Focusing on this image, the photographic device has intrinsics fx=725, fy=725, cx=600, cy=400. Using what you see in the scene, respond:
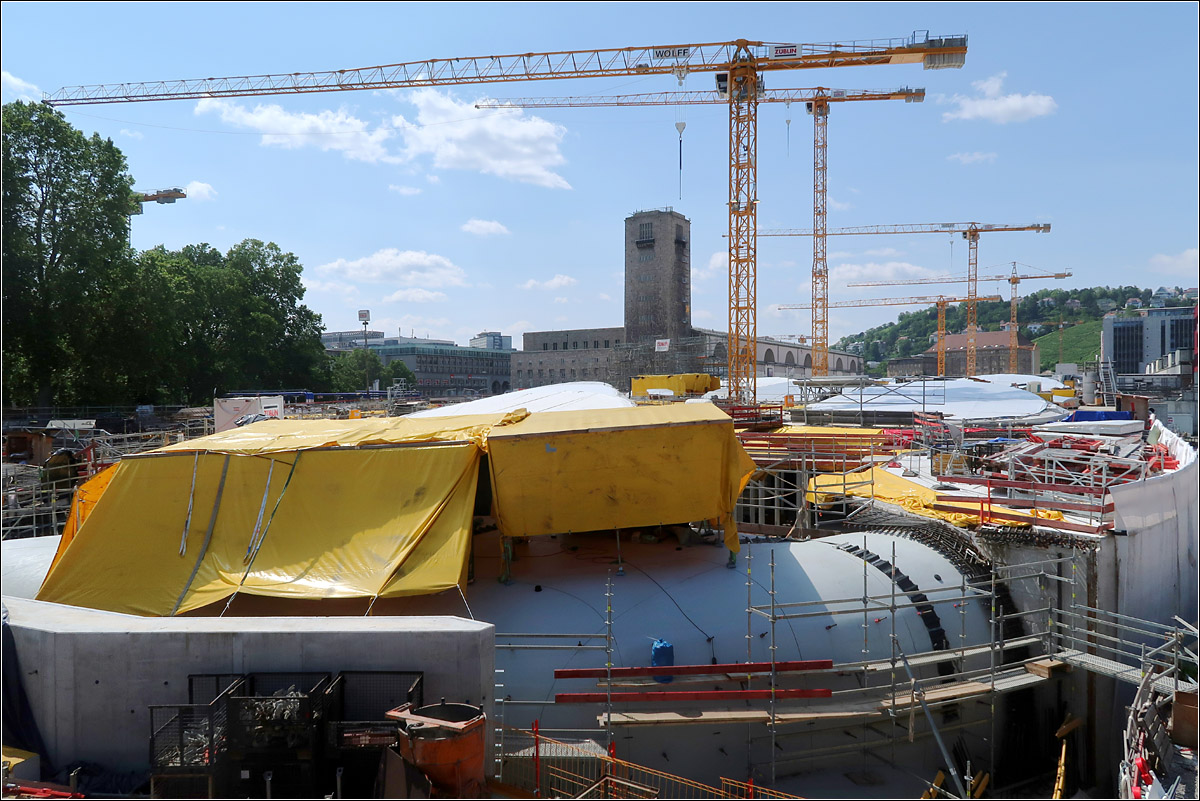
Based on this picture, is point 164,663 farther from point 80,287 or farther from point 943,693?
point 80,287

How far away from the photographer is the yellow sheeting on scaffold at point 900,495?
13875 millimetres

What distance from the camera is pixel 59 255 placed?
124 feet

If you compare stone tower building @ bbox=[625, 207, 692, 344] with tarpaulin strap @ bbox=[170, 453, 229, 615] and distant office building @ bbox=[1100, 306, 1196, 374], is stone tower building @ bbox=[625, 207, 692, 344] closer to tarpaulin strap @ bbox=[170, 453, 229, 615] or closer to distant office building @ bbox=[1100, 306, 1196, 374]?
distant office building @ bbox=[1100, 306, 1196, 374]

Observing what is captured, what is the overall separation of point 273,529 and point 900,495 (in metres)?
12.6

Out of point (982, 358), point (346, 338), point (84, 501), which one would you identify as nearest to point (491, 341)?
point (346, 338)

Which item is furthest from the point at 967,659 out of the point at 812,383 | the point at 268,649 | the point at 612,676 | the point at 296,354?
the point at 296,354

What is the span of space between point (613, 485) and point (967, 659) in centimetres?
629

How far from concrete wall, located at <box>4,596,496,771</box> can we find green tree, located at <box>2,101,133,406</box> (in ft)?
113

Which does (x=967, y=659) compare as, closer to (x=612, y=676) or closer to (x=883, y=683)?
(x=883, y=683)

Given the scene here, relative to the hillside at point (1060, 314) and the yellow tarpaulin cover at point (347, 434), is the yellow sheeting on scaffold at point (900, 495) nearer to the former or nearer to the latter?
the yellow tarpaulin cover at point (347, 434)

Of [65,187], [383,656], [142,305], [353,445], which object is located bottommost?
[383,656]

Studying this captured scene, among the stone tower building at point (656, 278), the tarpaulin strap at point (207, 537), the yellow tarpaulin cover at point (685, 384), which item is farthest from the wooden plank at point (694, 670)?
the stone tower building at point (656, 278)

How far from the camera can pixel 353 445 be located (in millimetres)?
11664

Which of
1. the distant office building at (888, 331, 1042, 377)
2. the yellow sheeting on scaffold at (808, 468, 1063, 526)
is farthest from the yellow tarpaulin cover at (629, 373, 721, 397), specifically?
the distant office building at (888, 331, 1042, 377)
